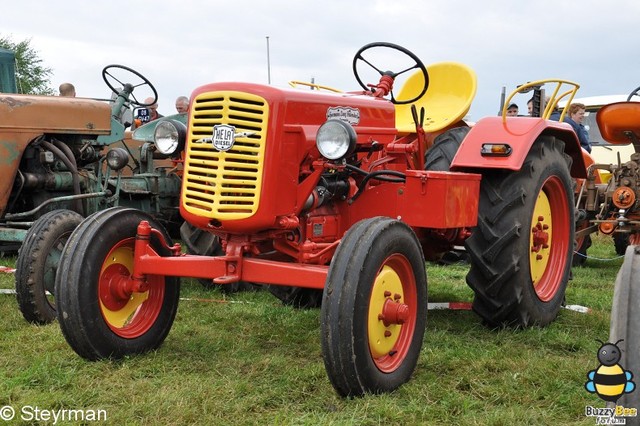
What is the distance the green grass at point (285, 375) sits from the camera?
9.68ft

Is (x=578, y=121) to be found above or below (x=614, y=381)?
above

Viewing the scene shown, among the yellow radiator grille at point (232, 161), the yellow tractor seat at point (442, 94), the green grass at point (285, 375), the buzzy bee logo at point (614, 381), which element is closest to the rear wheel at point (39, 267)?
the green grass at point (285, 375)

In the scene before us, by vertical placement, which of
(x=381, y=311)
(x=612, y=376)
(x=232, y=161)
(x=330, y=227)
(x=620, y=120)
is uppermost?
(x=620, y=120)

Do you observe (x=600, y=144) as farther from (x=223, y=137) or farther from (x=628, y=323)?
(x=628, y=323)

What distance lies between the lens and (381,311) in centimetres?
316

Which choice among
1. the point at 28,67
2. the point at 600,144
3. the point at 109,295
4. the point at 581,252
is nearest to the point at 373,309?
the point at 109,295

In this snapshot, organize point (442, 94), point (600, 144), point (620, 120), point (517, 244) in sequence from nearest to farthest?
point (517, 244)
point (442, 94)
point (620, 120)
point (600, 144)

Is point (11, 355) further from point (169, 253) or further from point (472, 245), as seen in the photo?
point (472, 245)

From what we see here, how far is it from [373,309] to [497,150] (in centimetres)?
152

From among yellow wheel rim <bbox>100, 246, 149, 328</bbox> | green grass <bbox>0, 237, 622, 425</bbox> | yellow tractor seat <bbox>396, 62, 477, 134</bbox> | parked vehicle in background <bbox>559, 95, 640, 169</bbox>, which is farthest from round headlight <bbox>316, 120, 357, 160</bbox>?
parked vehicle in background <bbox>559, 95, 640, 169</bbox>

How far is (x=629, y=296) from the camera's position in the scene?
2133mm

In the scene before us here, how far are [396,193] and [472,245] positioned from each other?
580 mm

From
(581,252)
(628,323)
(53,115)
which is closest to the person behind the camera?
(628,323)

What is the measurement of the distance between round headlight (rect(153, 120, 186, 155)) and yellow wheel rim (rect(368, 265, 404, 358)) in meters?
1.18
